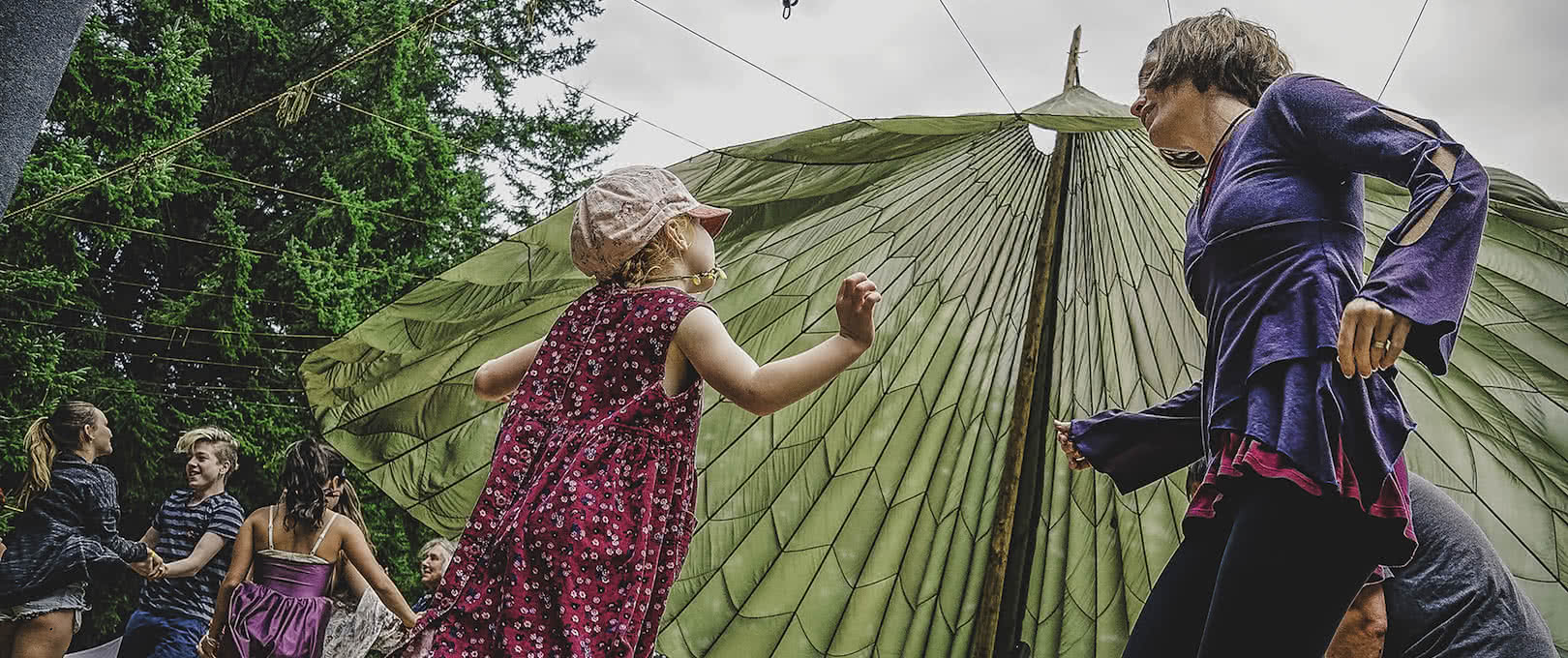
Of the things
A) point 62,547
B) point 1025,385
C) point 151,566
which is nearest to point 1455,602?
point 1025,385

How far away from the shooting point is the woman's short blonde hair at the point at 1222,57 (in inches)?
52.6

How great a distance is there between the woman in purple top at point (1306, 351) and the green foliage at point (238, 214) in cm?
689

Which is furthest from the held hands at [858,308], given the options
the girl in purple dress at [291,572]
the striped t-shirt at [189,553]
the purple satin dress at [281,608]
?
the striped t-shirt at [189,553]

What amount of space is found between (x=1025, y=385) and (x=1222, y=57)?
144cm

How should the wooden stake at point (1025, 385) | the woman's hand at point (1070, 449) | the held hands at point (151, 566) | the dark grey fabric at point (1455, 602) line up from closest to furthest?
1. the woman's hand at point (1070, 449)
2. the dark grey fabric at point (1455, 602)
3. the wooden stake at point (1025, 385)
4. the held hands at point (151, 566)

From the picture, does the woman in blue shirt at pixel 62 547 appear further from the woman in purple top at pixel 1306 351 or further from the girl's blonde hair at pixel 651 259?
the woman in purple top at pixel 1306 351

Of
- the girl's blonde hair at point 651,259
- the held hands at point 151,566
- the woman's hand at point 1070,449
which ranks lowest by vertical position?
the held hands at point 151,566

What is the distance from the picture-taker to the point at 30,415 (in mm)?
8188

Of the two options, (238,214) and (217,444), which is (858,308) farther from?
(238,214)

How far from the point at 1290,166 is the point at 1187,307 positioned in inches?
57.0

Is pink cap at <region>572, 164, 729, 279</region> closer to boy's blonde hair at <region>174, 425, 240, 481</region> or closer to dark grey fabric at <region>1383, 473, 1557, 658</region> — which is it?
dark grey fabric at <region>1383, 473, 1557, 658</region>

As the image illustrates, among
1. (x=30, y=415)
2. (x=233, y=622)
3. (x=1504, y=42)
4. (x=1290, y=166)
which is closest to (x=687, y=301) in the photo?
(x=1290, y=166)

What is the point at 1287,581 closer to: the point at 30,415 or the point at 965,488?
the point at 965,488

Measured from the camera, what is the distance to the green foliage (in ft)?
28.9
